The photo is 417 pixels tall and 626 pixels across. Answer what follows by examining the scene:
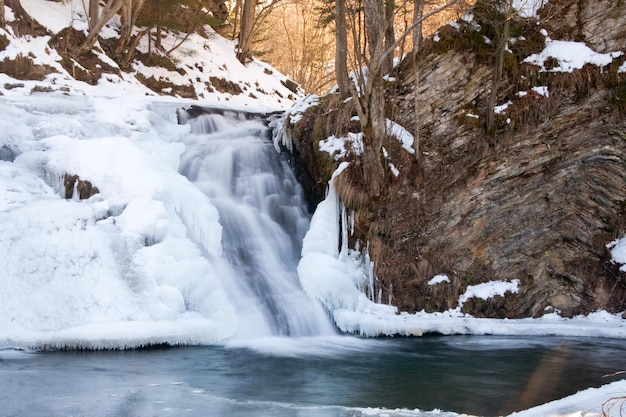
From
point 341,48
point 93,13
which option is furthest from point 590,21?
point 93,13

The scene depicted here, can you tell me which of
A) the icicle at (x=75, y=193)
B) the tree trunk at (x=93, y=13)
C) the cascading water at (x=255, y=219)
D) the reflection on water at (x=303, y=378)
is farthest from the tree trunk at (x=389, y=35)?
the tree trunk at (x=93, y=13)

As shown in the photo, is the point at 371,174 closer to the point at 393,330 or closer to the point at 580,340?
the point at 393,330

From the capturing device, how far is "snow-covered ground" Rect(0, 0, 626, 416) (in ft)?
22.3

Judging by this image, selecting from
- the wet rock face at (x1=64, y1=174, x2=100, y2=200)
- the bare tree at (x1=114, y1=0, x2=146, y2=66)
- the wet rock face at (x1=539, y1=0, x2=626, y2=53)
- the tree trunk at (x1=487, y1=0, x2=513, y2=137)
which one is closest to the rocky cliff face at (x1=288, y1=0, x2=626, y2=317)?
the wet rock face at (x1=539, y1=0, x2=626, y2=53)

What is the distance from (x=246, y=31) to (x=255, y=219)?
1375 cm

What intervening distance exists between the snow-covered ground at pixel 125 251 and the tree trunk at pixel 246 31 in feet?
35.4

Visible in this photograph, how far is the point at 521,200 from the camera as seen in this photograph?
998 centimetres

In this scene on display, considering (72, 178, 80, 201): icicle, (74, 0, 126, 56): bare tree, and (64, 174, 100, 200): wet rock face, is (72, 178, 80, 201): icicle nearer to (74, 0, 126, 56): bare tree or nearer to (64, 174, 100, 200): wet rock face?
(64, 174, 100, 200): wet rock face

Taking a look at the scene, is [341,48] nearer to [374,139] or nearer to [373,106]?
[373,106]

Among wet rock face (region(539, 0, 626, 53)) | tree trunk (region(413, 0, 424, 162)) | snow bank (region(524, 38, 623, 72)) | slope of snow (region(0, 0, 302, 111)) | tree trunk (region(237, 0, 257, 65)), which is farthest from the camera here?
tree trunk (region(237, 0, 257, 65))

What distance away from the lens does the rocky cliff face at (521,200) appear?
9.72m

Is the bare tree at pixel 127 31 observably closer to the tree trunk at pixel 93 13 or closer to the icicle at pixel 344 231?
the tree trunk at pixel 93 13

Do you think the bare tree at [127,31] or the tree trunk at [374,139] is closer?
the tree trunk at [374,139]

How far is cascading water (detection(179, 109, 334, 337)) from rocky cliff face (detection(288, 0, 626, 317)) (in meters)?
1.41
